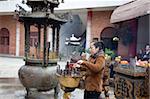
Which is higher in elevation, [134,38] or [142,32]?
[142,32]

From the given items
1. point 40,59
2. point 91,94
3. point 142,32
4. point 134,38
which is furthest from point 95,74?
point 134,38

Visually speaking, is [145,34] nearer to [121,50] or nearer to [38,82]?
[121,50]

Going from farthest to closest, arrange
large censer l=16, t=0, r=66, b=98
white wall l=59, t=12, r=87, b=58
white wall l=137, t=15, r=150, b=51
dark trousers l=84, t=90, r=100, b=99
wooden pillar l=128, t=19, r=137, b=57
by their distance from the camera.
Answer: white wall l=59, t=12, r=87, b=58
wooden pillar l=128, t=19, r=137, b=57
white wall l=137, t=15, r=150, b=51
large censer l=16, t=0, r=66, b=98
dark trousers l=84, t=90, r=100, b=99

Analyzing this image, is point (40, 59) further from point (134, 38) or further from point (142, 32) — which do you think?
point (134, 38)

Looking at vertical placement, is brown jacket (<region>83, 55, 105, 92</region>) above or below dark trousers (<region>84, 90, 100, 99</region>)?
above

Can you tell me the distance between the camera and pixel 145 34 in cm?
1670

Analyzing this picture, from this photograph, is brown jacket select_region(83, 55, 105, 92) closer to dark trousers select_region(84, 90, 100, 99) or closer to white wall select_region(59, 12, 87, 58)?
dark trousers select_region(84, 90, 100, 99)

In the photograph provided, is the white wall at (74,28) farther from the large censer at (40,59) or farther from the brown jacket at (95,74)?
the brown jacket at (95,74)

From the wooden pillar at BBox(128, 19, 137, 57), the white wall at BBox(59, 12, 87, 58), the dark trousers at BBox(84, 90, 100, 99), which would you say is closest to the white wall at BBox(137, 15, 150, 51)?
the wooden pillar at BBox(128, 19, 137, 57)

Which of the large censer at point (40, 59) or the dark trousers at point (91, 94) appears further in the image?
the large censer at point (40, 59)

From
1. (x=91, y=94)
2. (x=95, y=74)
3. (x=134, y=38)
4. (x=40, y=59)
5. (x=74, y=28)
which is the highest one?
(x=74, y=28)

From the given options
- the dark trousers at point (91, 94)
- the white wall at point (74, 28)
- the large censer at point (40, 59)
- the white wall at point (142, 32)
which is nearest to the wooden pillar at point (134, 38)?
the white wall at point (142, 32)

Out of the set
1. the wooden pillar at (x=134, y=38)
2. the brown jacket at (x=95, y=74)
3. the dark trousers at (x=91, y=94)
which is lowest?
the dark trousers at (x=91, y=94)

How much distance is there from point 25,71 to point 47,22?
1377 millimetres
